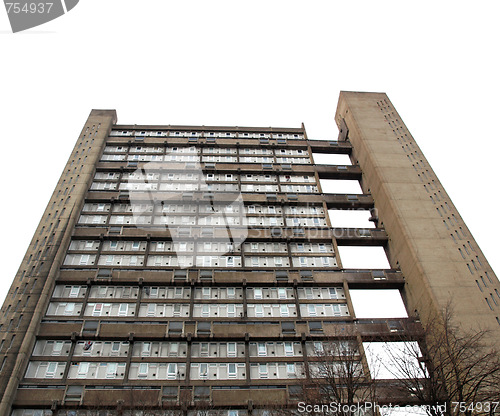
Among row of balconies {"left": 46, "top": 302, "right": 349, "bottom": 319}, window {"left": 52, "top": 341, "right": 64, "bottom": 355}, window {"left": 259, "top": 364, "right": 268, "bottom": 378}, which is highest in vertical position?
row of balconies {"left": 46, "top": 302, "right": 349, "bottom": 319}

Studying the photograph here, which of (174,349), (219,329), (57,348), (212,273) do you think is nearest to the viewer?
(57,348)

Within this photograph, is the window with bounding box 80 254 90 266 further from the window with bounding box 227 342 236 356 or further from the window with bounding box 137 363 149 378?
the window with bounding box 227 342 236 356

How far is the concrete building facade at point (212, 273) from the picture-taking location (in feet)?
109

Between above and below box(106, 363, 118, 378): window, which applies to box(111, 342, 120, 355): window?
above

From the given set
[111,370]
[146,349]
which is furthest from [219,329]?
[111,370]

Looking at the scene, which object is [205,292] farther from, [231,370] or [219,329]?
[231,370]

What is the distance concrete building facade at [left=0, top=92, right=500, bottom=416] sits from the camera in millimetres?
33281

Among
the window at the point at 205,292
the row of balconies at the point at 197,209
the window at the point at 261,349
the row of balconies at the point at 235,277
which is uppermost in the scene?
the row of balconies at the point at 197,209

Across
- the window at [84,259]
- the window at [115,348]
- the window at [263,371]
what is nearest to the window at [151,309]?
Answer: the window at [115,348]

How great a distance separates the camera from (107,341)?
3572cm

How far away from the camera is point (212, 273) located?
40656mm

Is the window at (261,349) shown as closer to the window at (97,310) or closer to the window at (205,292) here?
the window at (205,292)

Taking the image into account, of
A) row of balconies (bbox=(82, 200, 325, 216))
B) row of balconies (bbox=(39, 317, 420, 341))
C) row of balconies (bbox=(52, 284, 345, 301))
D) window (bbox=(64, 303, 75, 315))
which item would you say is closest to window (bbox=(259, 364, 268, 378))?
row of balconies (bbox=(39, 317, 420, 341))

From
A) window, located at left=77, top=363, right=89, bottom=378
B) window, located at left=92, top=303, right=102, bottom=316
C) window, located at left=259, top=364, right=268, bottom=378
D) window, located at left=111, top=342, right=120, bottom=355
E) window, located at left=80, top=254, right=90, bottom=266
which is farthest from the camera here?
window, located at left=80, top=254, right=90, bottom=266
